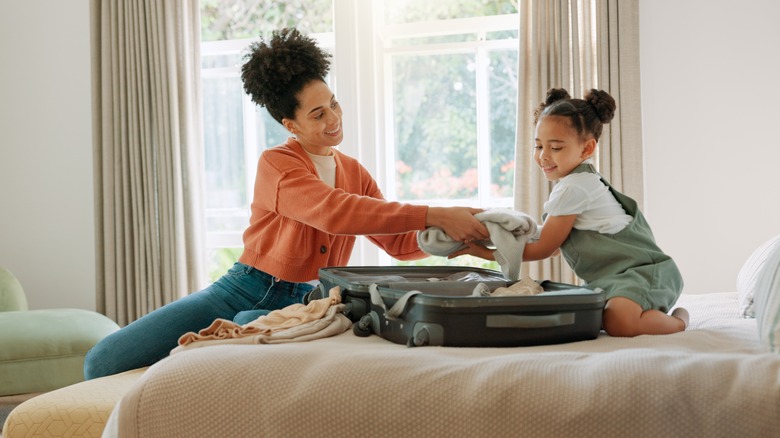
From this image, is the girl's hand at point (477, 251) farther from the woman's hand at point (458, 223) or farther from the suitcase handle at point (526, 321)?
the suitcase handle at point (526, 321)

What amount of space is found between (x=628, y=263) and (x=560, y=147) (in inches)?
13.1

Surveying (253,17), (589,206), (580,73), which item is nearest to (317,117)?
(589,206)

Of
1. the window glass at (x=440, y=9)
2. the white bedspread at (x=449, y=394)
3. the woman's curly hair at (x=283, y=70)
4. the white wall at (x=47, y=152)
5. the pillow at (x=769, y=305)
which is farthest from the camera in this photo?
the white wall at (x=47, y=152)

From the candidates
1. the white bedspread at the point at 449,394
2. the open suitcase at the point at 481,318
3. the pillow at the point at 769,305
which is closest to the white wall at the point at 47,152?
the open suitcase at the point at 481,318

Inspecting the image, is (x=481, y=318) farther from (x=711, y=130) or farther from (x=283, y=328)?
(x=711, y=130)

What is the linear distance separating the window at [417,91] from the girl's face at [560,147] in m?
2.15

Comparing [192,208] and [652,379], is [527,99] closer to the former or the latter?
[192,208]

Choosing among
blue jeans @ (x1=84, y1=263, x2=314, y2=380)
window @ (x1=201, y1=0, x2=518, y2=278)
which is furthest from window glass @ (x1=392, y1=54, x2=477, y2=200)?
blue jeans @ (x1=84, y1=263, x2=314, y2=380)

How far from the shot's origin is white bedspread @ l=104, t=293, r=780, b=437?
1092 mm

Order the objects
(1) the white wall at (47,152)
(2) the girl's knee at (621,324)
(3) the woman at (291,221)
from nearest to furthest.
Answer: (2) the girl's knee at (621,324)
(3) the woman at (291,221)
(1) the white wall at (47,152)

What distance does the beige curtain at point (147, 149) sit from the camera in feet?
13.5

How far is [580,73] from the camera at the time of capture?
3.62 m

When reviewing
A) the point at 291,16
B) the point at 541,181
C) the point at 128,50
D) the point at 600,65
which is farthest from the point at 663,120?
the point at 128,50

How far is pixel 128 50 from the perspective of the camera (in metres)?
4.14
